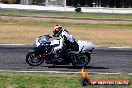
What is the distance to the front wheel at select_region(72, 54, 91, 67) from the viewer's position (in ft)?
57.7

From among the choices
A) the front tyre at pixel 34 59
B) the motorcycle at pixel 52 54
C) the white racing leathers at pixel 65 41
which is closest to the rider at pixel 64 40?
the white racing leathers at pixel 65 41

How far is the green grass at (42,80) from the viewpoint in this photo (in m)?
12.6

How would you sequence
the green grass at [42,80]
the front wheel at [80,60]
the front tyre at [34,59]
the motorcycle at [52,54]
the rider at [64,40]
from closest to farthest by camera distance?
the green grass at [42,80] → the rider at [64,40] → the motorcycle at [52,54] → the front tyre at [34,59] → the front wheel at [80,60]

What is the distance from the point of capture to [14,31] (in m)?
36.0

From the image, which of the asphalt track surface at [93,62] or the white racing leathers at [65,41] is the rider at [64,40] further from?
the asphalt track surface at [93,62]

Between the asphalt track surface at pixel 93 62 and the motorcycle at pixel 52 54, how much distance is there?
256 millimetres

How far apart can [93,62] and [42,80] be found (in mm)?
6115

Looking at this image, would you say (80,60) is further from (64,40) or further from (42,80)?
(42,80)

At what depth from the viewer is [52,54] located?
17203mm

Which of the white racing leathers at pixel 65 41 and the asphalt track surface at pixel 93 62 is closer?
the white racing leathers at pixel 65 41

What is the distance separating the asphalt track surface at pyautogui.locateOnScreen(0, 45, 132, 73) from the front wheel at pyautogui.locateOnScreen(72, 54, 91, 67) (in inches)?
9.0

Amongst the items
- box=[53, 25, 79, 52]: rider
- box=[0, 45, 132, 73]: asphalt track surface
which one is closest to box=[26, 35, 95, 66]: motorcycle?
box=[53, 25, 79, 52]: rider

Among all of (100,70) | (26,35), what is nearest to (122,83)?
(100,70)

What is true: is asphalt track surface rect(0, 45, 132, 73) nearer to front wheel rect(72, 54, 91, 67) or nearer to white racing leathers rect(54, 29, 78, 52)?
front wheel rect(72, 54, 91, 67)
